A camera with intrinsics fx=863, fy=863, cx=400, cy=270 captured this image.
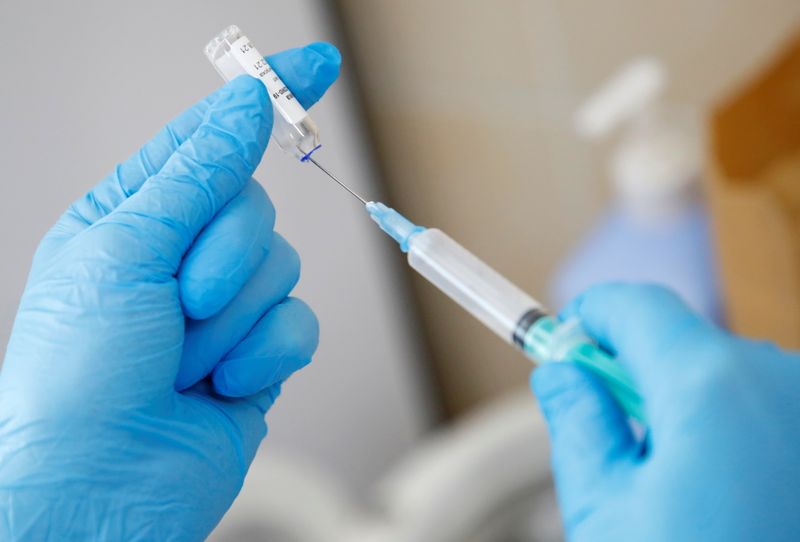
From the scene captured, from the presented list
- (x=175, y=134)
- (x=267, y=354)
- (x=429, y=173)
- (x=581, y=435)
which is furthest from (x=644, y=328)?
(x=429, y=173)

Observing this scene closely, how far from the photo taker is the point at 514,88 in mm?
1118

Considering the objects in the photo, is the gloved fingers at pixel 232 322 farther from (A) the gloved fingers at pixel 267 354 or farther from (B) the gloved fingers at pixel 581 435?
(B) the gloved fingers at pixel 581 435

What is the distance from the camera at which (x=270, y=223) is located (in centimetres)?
61

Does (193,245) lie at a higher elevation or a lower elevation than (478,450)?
higher

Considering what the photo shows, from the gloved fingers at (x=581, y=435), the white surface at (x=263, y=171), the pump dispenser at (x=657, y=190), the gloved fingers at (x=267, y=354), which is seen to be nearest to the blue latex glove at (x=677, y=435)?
the gloved fingers at (x=581, y=435)

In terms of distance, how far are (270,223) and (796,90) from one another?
522 mm

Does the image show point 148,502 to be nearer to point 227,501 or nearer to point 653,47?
point 227,501

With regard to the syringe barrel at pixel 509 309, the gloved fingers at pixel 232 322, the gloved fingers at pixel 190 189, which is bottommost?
the syringe barrel at pixel 509 309

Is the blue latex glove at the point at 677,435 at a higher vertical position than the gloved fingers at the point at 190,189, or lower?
lower

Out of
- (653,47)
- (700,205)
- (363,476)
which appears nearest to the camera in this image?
(700,205)

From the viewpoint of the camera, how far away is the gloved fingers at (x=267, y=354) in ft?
1.95

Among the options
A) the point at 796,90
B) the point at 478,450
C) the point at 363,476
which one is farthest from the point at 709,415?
the point at 363,476

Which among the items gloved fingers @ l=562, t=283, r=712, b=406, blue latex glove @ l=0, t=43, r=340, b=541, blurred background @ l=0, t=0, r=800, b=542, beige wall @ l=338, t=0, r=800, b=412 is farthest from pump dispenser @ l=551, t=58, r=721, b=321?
blue latex glove @ l=0, t=43, r=340, b=541

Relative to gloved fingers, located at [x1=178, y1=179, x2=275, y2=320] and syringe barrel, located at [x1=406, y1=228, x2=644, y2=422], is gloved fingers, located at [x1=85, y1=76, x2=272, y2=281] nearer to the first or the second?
gloved fingers, located at [x1=178, y1=179, x2=275, y2=320]
